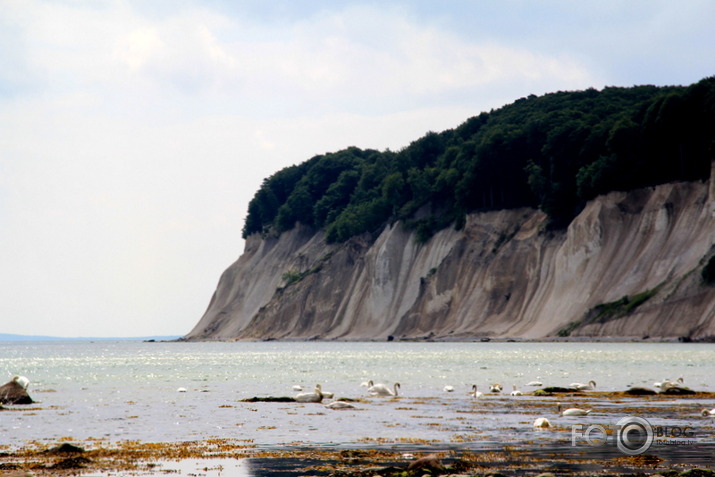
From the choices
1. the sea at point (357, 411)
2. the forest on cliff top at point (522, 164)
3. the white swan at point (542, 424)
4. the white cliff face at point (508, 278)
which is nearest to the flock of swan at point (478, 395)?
the white swan at point (542, 424)

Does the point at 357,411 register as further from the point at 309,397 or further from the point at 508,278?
the point at 508,278

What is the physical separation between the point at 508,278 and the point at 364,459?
98377 mm

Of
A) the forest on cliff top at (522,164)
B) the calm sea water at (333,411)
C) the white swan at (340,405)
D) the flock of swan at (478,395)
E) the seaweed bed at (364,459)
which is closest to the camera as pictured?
the seaweed bed at (364,459)

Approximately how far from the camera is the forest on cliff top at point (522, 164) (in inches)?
4053

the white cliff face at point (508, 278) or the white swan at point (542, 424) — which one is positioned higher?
the white cliff face at point (508, 278)

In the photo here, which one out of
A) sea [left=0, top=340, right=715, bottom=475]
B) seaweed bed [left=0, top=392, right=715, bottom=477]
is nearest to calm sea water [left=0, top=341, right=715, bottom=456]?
sea [left=0, top=340, right=715, bottom=475]

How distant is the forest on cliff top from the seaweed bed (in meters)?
81.5

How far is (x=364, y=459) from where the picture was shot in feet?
65.2

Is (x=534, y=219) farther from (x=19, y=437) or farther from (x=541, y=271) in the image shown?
(x=19, y=437)

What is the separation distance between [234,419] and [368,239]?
393ft

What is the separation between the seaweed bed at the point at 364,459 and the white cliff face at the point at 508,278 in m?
70.3

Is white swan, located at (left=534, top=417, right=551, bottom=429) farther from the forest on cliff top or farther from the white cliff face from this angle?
the forest on cliff top

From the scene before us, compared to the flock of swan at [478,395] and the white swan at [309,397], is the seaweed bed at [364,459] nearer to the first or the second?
the flock of swan at [478,395]

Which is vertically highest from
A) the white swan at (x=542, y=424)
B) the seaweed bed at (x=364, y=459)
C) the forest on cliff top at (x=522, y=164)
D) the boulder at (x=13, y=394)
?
the forest on cliff top at (x=522, y=164)
